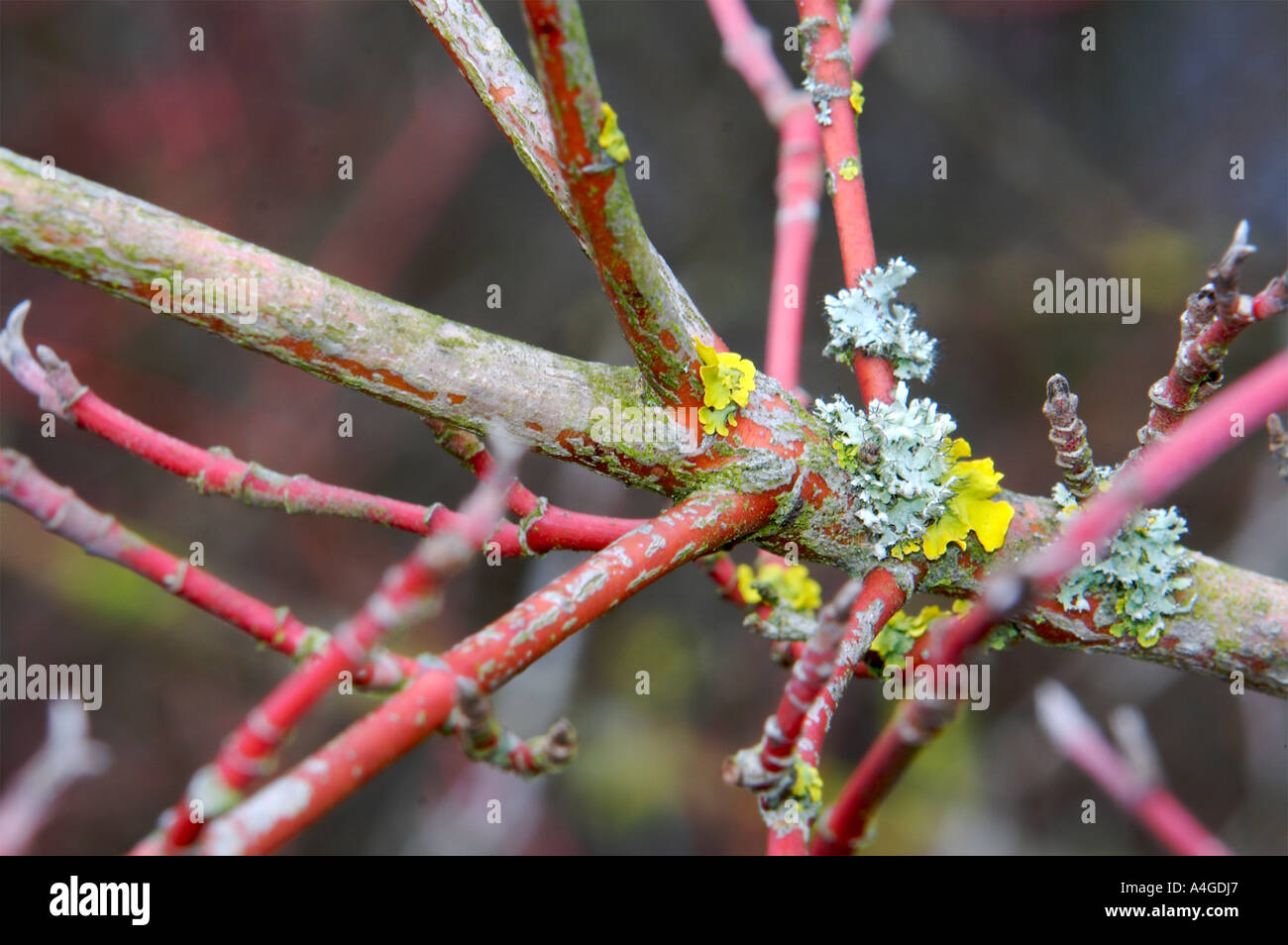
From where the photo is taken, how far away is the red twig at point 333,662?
0.57m

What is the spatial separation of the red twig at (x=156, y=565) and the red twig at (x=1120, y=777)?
544 millimetres

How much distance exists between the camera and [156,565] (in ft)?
3.18

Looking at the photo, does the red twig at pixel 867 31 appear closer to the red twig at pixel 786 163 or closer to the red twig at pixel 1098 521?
the red twig at pixel 786 163

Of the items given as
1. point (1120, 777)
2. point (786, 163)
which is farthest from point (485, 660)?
point (786, 163)

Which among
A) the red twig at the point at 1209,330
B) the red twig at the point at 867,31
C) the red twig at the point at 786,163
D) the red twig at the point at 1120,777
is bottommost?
the red twig at the point at 1120,777

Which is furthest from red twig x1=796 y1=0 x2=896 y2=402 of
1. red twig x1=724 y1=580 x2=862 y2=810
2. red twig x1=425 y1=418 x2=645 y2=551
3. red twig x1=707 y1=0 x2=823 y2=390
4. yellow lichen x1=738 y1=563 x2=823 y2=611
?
red twig x1=724 y1=580 x2=862 y2=810

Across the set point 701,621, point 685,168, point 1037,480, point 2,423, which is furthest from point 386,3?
point 1037,480

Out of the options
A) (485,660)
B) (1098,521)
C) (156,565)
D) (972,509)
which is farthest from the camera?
(972,509)

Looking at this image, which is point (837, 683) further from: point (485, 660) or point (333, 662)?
point (333, 662)

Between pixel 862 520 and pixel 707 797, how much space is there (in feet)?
9.40

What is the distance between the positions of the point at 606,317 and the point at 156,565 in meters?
2.97

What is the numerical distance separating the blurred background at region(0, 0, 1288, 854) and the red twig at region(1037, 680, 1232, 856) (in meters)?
2.59

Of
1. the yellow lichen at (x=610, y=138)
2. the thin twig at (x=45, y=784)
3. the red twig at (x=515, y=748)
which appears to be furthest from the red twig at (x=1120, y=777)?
the thin twig at (x=45, y=784)

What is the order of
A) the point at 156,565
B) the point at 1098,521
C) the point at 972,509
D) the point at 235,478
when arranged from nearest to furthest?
the point at 1098,521 → the point at 156,565 → the point at 235,478 → the point at 972,509
